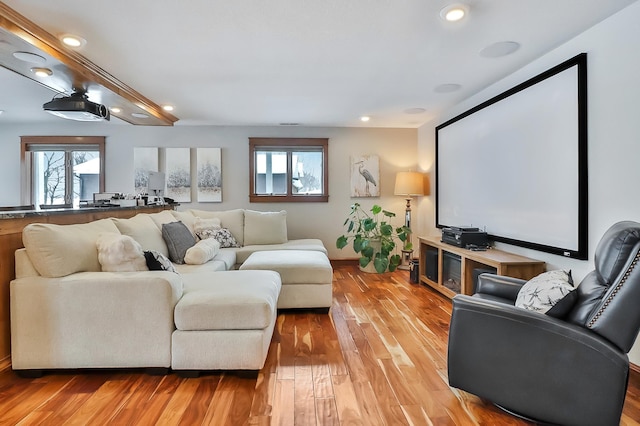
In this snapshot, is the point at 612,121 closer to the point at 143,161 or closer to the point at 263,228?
the point at 263,228

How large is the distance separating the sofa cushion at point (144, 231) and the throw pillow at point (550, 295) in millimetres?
2861

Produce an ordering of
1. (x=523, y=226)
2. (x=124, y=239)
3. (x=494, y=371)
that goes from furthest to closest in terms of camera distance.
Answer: (x=523, y=226)
(x=124, y=239)
(x=494, y=371)

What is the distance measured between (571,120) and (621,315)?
66.8 inches

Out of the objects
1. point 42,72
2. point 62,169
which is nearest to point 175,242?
point 42,72

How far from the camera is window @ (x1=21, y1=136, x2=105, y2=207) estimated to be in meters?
5.47

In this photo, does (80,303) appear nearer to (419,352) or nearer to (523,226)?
(419,352)

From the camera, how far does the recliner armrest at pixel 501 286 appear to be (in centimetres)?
225

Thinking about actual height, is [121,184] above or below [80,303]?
above

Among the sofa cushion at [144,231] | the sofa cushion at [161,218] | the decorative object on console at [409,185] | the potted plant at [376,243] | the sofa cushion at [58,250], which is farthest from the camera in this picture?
the decorative object on console at [409,185]

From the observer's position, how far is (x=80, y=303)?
2041mm

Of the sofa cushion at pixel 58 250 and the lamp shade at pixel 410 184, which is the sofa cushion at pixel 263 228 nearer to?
the lamp shade at pixel 410 184

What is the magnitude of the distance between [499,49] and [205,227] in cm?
371

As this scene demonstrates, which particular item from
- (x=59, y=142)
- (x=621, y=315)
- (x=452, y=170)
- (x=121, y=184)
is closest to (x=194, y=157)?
(x=121, y=184)

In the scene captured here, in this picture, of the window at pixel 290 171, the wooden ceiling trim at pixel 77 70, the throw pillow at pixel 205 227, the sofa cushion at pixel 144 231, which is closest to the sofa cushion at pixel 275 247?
the throw pillow at pixel 205 227
